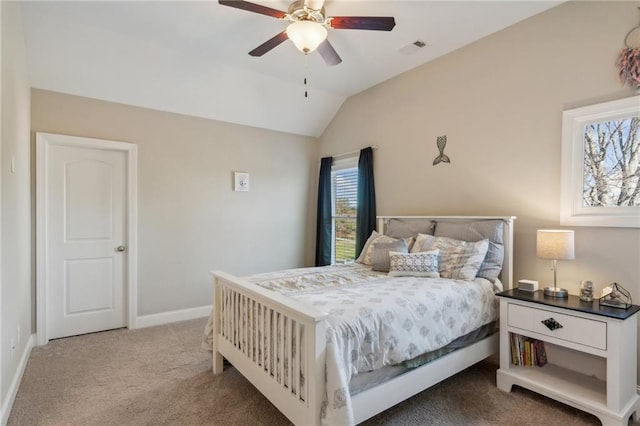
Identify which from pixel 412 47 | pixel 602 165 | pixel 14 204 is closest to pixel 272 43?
pixel 412 47

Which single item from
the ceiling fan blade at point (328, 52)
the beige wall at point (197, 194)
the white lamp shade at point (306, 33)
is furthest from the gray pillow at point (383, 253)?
the beige wall at point (197, 194)

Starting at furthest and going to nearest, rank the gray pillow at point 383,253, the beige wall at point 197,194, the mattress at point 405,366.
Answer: the beige wall at point 197,194, the gray pillow at point 383,253, the mattress at point 405,366

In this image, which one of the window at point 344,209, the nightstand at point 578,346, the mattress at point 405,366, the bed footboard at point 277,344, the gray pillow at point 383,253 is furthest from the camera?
the window at point 344,209

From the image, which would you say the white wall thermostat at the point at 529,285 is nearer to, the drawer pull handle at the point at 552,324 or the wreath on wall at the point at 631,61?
the drawer pull handle at the point at 552,324

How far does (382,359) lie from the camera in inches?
73.1

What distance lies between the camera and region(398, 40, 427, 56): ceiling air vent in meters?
3.21

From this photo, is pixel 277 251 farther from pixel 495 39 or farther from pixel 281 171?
pixel 495 39

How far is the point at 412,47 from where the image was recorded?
3283 mm

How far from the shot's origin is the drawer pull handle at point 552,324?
2215 millimetres

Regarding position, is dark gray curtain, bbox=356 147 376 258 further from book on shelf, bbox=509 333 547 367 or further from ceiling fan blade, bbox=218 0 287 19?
ceiling fan blade, bbox=218 0 287 19

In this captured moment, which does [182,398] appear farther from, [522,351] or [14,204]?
[522,351]

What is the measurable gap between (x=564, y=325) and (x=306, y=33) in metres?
2.59

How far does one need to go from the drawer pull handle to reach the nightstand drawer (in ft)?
0.05

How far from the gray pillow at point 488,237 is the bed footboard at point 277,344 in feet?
5.93
